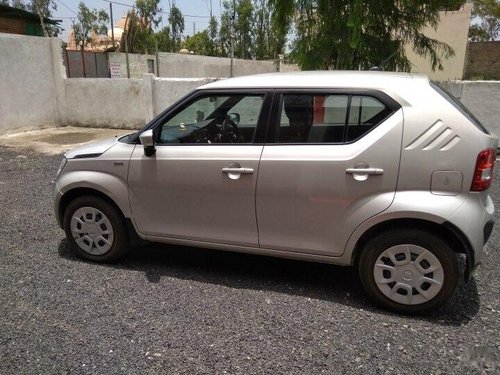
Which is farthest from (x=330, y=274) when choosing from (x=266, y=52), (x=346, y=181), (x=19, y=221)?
(x=266, y=52)

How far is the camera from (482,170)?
2932 mm

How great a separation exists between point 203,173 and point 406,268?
1.67 meters

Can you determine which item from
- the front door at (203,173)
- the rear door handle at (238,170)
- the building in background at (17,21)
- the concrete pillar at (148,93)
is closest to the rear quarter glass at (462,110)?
the front door at (203,173)

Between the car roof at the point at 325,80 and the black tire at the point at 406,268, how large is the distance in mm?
1079

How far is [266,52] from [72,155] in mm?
40194

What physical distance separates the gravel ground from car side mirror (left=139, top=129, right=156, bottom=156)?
110cm

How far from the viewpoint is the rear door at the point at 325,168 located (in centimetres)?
306

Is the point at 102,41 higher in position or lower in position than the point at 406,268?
higher

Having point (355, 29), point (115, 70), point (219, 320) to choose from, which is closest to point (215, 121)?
point (219, 320)

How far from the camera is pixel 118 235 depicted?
3.96m

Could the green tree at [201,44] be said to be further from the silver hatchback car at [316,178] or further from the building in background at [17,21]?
the silver hatchback car at [316,178]

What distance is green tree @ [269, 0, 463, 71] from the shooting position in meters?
9.27

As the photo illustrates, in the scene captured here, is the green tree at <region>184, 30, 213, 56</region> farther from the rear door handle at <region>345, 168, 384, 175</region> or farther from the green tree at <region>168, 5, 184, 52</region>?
the rear door handle at <region>345, 168, 384, 175</region>

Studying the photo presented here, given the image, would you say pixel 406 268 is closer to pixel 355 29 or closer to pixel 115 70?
pixel 355 29
